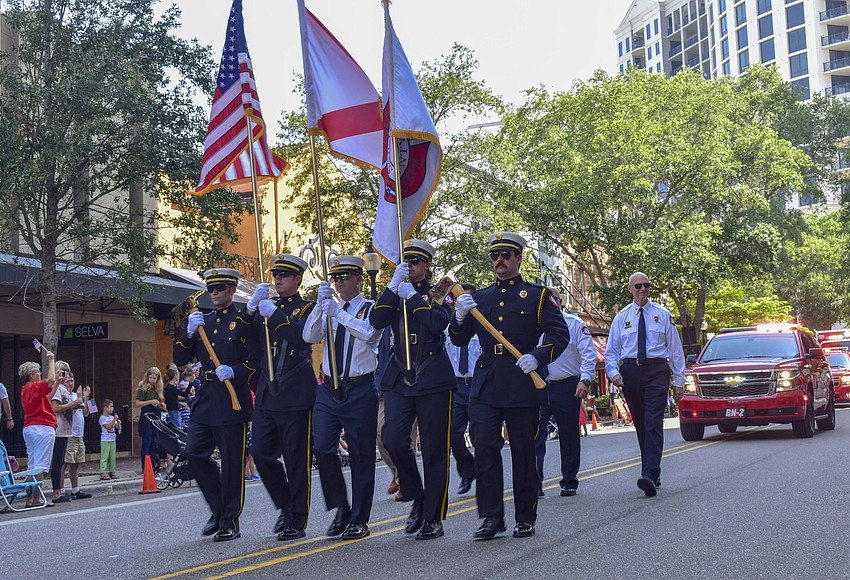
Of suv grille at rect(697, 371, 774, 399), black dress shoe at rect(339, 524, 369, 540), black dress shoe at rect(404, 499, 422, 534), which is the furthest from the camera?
suv grille at rect(697, 371, 774, 399)

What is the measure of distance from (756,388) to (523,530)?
11.9m

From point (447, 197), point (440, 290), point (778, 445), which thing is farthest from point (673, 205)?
point (440, 290)

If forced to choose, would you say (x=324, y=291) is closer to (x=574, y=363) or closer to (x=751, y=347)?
(x=574, y=363)

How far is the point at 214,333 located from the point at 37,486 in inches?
263

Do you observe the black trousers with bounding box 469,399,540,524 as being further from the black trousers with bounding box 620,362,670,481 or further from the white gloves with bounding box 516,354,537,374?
the black trousers with bounding box 620,362,670,481

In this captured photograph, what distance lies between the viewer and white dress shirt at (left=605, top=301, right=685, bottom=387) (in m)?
11.5

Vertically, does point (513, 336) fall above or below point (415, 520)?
above

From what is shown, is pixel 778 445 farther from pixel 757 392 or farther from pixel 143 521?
pixel 143 521

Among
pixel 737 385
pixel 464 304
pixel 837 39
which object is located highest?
pixel 837 39

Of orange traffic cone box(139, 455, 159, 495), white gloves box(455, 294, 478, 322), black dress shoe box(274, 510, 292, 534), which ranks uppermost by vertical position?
white gloves box(455, 294, 478, 322)

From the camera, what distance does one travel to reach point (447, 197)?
117ft

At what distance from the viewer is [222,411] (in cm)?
873

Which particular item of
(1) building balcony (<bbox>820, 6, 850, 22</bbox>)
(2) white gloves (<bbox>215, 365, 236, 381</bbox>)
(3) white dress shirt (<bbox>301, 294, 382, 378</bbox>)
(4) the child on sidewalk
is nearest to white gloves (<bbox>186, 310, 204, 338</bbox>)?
(2) white gloves (<bbox>215, 365, 236, 381</bbox>)

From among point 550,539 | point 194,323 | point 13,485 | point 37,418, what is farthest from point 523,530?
point 37,418
